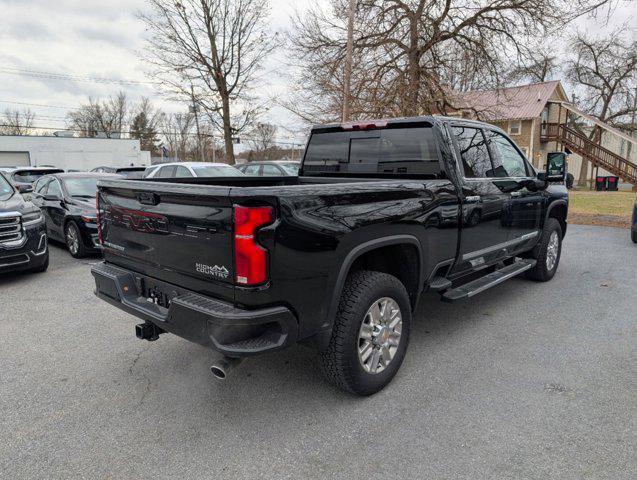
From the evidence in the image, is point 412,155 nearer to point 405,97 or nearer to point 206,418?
point 206,418

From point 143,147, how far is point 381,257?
221 ft

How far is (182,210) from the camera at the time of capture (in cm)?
263

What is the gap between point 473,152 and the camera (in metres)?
4.24

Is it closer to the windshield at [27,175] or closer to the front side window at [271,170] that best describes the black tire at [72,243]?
the front side window at [271,170]

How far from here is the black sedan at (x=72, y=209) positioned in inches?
299

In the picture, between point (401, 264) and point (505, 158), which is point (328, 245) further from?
point (505, 158)

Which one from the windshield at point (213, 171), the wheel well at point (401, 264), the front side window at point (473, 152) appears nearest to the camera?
the wheel well at point (401, 264)

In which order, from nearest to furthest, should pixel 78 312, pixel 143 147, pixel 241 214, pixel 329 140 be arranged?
pixel 241 214, pixel 329 140, pixel 78 312, pixel 143 147

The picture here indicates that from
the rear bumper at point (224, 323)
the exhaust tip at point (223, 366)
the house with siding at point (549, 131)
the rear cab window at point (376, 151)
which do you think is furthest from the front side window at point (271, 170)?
the house with siding at point (549, 131)

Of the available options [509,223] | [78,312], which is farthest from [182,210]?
[509,223]

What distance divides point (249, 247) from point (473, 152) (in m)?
2.82

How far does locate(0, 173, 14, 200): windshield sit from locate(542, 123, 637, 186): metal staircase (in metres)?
32.6

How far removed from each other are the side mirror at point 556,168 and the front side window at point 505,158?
0.27 m

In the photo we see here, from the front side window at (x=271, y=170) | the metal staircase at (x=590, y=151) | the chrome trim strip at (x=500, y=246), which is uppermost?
the metal staircase at (x=590, y=151)
